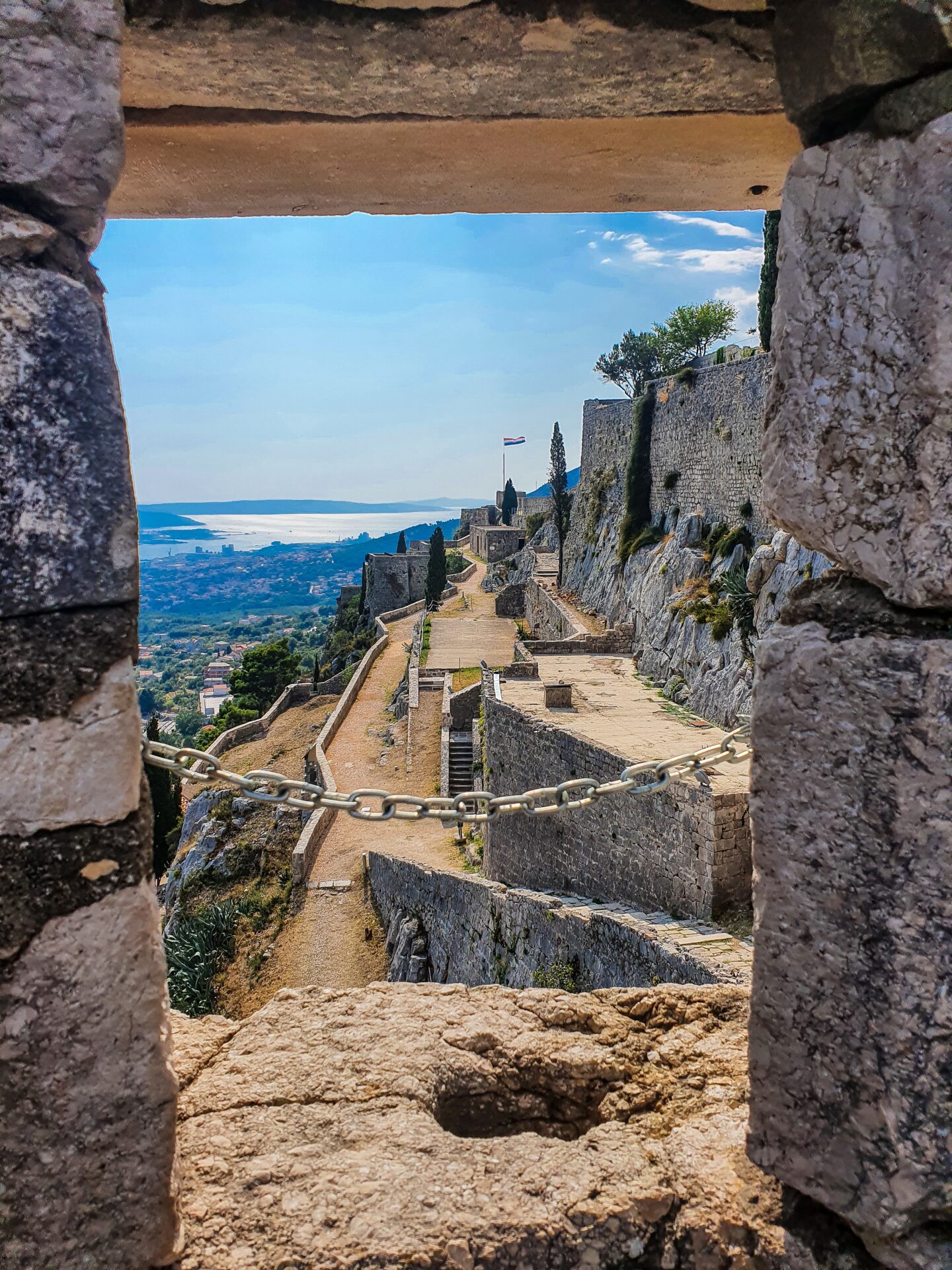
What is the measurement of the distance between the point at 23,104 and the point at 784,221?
160 cm

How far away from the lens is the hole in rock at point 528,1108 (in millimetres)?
2594

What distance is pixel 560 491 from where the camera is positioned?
140ft

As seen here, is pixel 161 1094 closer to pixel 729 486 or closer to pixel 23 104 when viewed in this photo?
pixel 23 104

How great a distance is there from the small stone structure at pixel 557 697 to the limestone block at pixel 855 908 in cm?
1232

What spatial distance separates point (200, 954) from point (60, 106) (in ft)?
47.5

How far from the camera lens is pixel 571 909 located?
360 inches

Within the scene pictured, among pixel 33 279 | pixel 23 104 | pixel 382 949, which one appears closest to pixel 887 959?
pixel 33 279

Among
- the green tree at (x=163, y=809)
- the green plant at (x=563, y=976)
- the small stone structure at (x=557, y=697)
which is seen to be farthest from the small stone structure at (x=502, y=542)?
the green plant at (x=563, y=976)

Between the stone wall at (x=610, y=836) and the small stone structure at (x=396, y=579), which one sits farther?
the small stone structure at (x=396, y=579)

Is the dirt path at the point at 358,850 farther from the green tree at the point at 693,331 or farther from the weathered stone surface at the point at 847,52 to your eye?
the green tree at the point at 693,331

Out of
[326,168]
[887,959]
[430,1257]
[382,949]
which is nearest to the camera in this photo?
[887,959]

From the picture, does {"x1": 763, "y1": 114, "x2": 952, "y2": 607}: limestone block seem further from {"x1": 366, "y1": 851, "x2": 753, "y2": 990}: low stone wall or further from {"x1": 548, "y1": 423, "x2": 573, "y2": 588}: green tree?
{"x1": 548, "y1": 423, "x2": 573, "y2": 588}: green tree

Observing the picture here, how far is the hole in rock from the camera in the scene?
2.59m

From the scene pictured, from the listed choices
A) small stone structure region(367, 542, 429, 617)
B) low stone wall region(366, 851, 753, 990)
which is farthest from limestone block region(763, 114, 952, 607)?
small stone structure region(367, 542, 429, 617)
